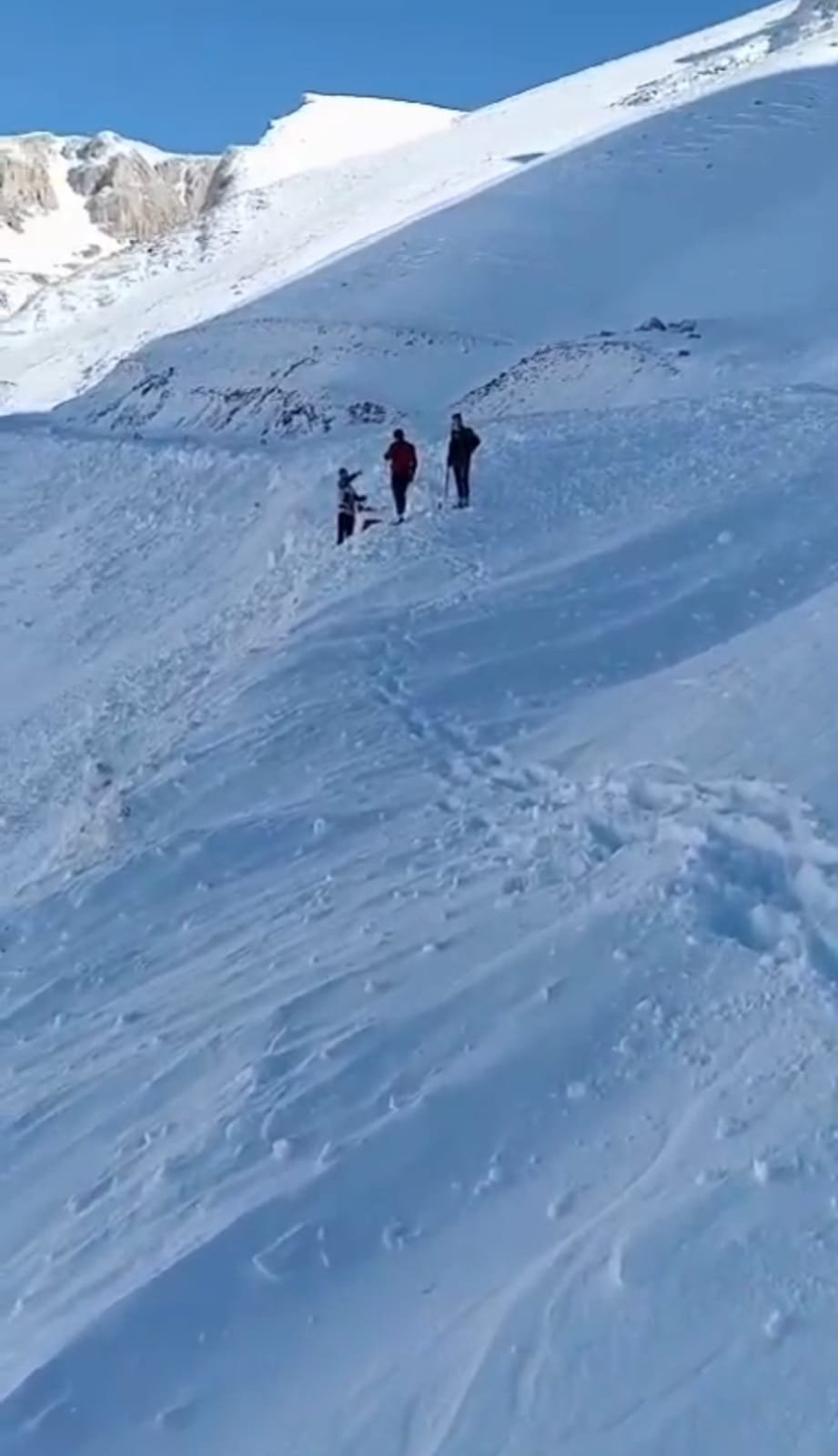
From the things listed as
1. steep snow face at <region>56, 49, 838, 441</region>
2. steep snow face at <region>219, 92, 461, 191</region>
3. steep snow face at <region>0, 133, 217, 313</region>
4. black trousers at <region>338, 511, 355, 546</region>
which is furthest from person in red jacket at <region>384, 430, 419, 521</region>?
steep snow face at <region>0, 133, 217, 313</region>

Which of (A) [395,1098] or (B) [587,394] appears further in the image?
(B) [587,394]

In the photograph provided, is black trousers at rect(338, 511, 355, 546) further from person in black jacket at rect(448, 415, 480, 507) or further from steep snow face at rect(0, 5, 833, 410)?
steep snow face at rect(0, 5, 833, 410)

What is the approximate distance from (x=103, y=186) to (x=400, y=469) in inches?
4730

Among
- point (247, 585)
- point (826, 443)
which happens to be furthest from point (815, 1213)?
point (247, 585)

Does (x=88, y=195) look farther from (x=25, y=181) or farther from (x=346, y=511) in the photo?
(x=346, y=511)

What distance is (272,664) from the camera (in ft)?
51.5

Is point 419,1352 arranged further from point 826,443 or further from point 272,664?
point 826,443

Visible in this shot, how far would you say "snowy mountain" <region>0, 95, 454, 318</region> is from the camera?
312 ft

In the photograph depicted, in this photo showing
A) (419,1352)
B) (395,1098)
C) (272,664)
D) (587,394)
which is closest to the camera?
(419,1352)

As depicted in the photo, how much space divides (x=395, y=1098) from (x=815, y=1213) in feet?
7.66

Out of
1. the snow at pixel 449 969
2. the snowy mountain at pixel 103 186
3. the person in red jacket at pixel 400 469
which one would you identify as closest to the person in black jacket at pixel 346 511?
the person in red jacket at pixel 400 469

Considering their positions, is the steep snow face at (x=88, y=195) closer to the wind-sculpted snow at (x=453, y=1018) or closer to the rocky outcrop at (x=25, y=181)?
the rocky outcrop at (x=25, y=181)

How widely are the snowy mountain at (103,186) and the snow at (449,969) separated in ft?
248

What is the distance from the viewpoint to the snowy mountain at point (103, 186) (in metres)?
95.1
